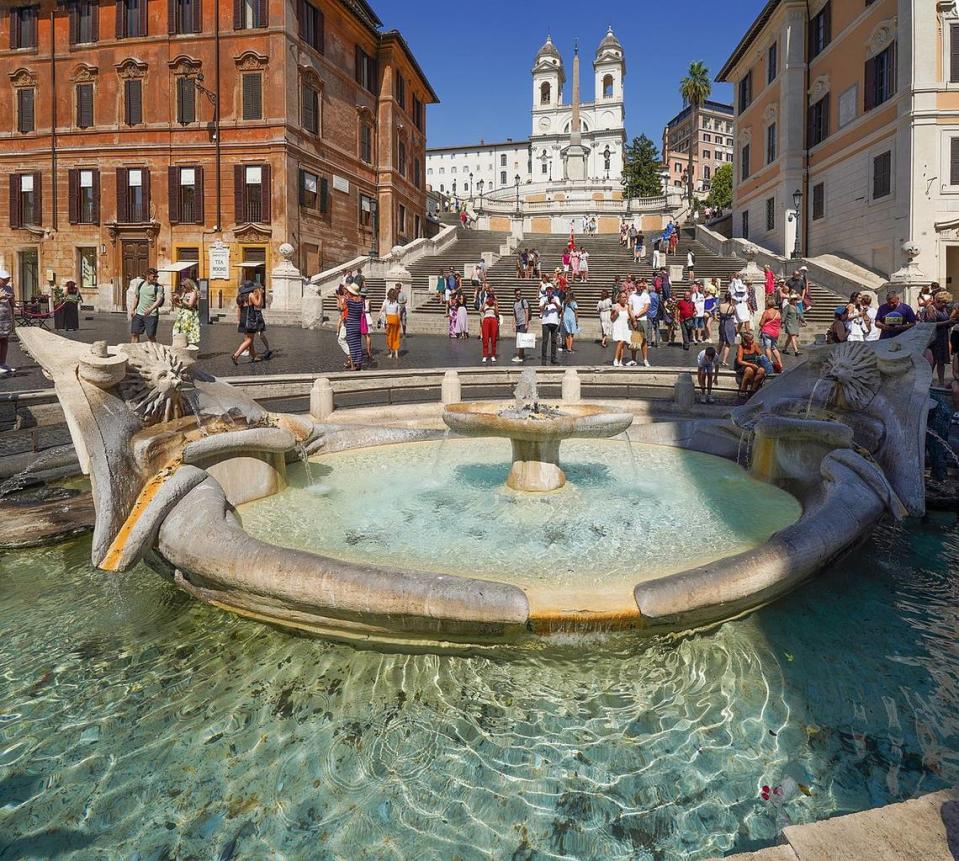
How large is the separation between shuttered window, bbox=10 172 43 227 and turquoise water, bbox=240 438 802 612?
3419 cm

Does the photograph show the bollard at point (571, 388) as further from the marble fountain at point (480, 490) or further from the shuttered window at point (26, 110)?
the shuttered window at point (26, 110)

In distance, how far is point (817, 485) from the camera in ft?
A: 18.1

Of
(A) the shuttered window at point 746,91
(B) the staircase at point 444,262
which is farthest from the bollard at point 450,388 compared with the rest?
(A) the shuttered window at point 746,91

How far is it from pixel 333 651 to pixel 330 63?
37042 millimetres

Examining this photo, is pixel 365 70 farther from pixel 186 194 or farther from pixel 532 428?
pixel 532 428

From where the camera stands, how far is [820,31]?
97.7 ft

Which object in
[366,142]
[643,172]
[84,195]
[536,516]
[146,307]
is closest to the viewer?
[536,516]

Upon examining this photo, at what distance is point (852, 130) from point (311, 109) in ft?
78.0

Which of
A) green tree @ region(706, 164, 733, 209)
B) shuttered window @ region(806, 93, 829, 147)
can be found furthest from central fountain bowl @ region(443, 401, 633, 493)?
green tree @ region(706, 164, 733, 209)

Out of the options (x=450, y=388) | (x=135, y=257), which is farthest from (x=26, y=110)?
(x=450, y=388)

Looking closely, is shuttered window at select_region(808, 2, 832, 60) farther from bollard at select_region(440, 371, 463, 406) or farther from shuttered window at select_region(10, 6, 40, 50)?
shuttered window at select_region(10, 6, 40, 50)

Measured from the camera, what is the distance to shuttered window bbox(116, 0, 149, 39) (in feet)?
104

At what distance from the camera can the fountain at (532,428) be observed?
18.1 ft

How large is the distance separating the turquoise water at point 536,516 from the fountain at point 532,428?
6.5 inches
